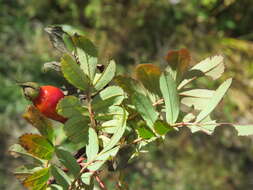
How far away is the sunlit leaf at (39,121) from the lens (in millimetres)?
513

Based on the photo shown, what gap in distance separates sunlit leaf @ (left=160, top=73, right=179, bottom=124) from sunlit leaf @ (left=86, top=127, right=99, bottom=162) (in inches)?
3.7

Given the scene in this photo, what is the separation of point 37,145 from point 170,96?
186 mm

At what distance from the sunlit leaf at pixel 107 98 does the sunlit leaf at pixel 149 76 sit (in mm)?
33

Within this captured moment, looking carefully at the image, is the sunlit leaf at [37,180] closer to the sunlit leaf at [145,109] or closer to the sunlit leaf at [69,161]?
the sunlit leaf at [69,161]

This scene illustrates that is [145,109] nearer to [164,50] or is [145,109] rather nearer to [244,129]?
[244,129]

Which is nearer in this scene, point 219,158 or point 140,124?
point 140,124

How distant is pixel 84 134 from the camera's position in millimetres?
522

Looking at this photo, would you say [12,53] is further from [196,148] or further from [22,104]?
[196,148]

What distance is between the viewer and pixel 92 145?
A: 1.62ft

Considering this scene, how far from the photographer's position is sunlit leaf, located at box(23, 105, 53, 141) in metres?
0.51

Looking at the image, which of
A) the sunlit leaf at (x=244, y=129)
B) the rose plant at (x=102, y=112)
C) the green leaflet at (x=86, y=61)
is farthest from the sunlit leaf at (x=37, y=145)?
the sunlit leaf at (x=244, y=129)

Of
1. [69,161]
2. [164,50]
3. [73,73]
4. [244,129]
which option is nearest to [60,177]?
[69,161]

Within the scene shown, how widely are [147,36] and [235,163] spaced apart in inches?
49.3

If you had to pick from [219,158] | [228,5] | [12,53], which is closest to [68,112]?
[12,53]
